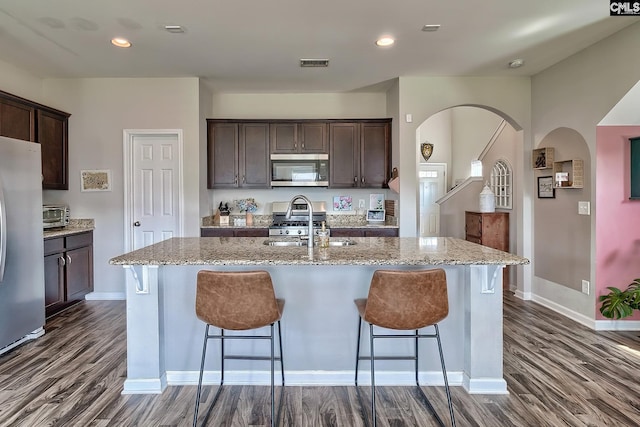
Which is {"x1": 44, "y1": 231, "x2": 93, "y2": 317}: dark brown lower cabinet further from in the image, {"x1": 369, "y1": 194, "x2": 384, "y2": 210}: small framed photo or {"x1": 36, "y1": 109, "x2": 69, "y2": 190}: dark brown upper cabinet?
{"x1": 369, "y1": 194, "x2": 384, "y2": 210}: small framed photo

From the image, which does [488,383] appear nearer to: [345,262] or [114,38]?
[345,262]

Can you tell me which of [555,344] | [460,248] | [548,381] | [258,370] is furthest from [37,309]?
[555,344]

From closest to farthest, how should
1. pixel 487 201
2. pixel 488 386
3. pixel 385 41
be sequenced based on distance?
pixel 488 386 < pixel 385 41 < pixel 487 201

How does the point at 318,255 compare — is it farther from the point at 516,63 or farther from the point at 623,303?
the point at 516,63

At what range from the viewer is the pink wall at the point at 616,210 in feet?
11.0

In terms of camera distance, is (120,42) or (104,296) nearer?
(120,42)

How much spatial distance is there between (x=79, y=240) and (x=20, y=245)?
1.15 m

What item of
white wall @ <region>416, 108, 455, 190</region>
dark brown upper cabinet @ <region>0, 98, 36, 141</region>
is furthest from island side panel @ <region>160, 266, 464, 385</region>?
white wall @ <region>416, 108, 455, 190</region>

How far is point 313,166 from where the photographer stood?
15.5 feet

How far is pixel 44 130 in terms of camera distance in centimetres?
400

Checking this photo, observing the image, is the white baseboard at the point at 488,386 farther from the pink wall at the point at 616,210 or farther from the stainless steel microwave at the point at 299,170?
the stainless steel microwave at the point at 299,170

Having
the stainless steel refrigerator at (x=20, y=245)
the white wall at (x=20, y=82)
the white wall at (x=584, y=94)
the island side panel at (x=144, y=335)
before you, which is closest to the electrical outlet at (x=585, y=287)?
the white wall at (x=584, y=94)

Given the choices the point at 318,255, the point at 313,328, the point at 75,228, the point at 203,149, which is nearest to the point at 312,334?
the point at 313,328

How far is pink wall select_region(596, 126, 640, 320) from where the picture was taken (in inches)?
132
